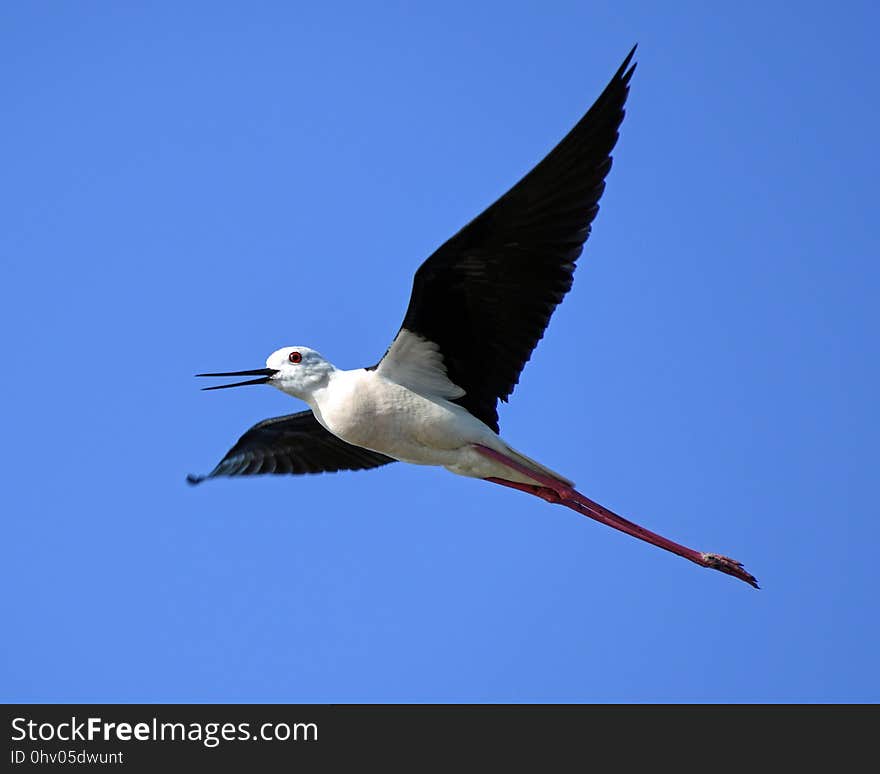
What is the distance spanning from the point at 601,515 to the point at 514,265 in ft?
7.82

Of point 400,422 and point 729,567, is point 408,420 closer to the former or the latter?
point 400,422

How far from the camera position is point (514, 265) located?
9.30m

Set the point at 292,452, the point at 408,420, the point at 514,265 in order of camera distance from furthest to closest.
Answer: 1. the point at 292,452
2. the point at 408,420
3. the point at 514,265

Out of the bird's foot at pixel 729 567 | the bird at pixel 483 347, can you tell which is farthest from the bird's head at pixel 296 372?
the bird's foot at pixel 729 567

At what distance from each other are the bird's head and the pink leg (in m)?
1.60

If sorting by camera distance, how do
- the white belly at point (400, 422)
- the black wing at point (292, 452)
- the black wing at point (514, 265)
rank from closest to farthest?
the black wing at point (514, 265) → the white belly at point (400, 422) → the black wing at point (292, 452)

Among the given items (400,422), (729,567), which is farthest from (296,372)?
(729,567)

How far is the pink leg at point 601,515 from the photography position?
10156 mm

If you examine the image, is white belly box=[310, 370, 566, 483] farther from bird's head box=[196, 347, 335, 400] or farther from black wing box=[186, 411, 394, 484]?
black wing box=[186, 411, 394, 484]

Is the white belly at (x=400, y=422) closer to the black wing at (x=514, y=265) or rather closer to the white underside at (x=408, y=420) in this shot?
the white underside at (x=408, y=420)

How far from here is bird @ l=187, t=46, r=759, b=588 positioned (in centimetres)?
895

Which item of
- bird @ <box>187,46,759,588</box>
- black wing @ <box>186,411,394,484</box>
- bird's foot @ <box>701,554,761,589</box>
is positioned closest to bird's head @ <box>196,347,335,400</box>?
bird @ <box>187,46,759,588</box>

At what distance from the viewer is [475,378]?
33.1 feet
